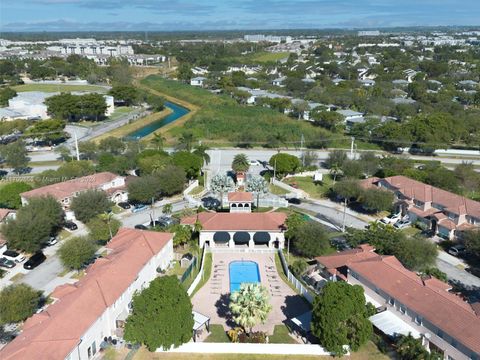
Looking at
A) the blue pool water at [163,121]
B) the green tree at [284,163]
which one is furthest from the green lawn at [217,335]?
the blue pool water at [163,121]

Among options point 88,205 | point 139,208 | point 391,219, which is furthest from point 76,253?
point 391,219

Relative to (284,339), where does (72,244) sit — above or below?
A: above

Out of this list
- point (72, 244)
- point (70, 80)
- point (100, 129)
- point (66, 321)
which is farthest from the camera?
point (70, 80)

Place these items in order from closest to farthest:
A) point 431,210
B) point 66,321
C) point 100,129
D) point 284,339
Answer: point 66,321 → point 284,339 → point 431,210 → point 100,129

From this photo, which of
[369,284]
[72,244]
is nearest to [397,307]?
[369,284]

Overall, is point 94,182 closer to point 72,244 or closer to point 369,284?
point 72,244
